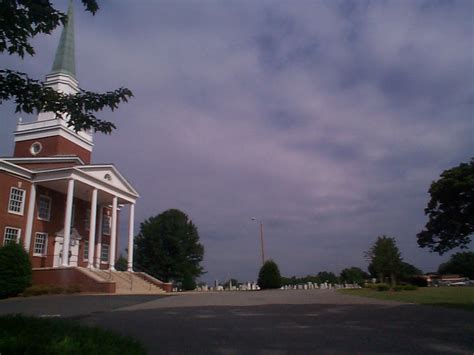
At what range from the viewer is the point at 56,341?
546cm

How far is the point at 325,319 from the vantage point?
11.2 m

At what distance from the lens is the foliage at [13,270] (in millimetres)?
23578

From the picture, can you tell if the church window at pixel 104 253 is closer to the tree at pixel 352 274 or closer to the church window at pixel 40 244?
the church window at pixel 40 244

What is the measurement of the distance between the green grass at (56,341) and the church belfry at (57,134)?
98.9 ft

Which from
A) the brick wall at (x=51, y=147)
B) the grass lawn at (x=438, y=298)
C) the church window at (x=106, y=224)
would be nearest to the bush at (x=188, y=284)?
the church window at (x=106, y=224)

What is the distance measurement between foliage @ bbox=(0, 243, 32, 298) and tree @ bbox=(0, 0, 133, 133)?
19912 millimetres

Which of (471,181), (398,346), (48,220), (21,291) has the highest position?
(48,220)

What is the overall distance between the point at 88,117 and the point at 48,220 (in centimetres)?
2805

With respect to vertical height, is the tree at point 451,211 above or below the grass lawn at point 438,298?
above

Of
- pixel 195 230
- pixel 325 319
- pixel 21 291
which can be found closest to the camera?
pixel 325 319

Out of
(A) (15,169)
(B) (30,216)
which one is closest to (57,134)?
(A) (15,169)

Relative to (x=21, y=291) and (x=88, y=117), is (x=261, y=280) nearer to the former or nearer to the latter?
(x=21, y=291)

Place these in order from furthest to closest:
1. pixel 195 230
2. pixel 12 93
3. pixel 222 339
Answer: pixel 195 230
pixel 222 339
pixel 12 93

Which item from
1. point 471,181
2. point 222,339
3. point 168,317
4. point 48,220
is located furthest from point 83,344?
point 48,220
